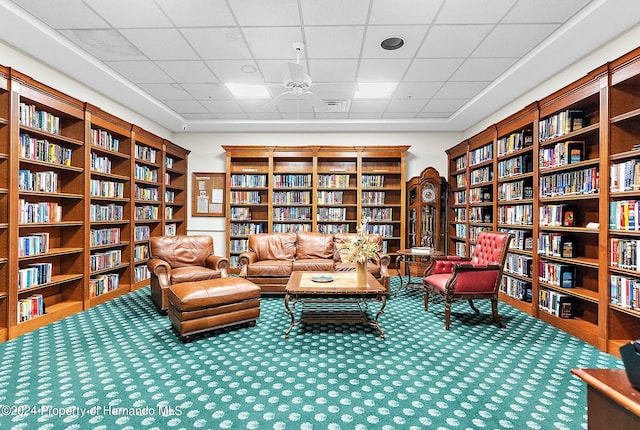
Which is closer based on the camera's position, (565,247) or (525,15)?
(525,15)

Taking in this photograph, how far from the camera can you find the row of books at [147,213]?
5.83 meters

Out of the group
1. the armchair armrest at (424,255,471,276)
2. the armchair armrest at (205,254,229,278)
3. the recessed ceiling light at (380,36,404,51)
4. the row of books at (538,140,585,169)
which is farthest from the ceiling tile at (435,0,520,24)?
the armchair armrest at (205,254,229,278)

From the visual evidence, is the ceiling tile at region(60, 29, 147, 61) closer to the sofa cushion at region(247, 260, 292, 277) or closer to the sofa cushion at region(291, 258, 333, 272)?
the sofa cushion at region(247, 260, 292, 277)

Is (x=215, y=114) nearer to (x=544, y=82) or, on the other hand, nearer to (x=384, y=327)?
(x=384, y=327)

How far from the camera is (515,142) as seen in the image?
187 inches

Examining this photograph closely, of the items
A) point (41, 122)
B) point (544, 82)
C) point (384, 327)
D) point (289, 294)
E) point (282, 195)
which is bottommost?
point (384, 327)

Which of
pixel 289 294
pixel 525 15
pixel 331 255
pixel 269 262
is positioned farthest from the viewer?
pixel 331 255

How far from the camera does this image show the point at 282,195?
7.06 metres

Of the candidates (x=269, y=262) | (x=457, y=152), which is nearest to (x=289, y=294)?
(x=269, y=262)

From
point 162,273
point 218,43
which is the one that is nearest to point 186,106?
point 218,43

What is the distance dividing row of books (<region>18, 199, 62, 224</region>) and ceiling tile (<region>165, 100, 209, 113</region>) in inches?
95.5

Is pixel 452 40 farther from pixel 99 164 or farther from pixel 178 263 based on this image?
pixel 99 164

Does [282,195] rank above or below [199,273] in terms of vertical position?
above

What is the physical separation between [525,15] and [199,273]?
4662 mm
